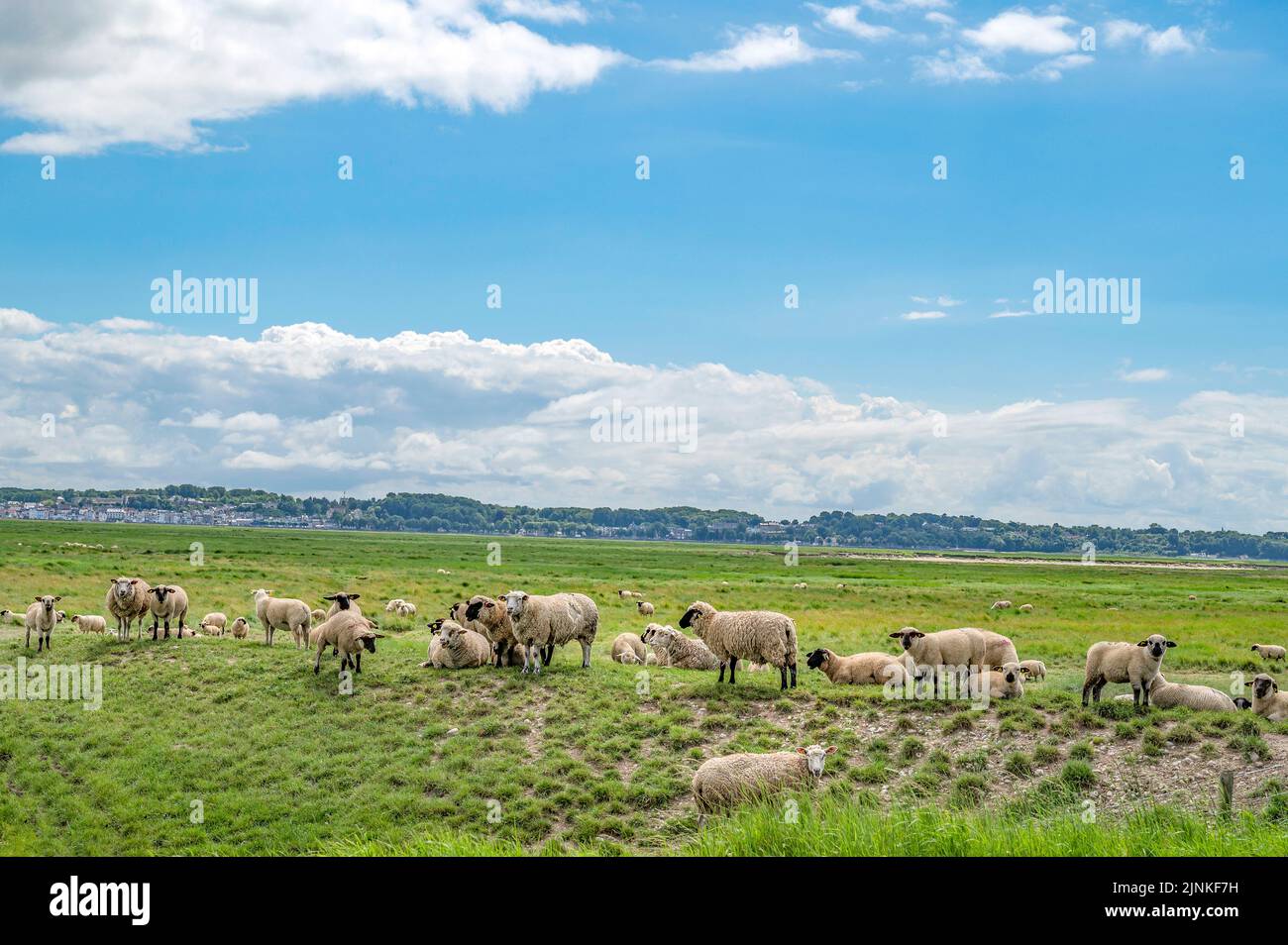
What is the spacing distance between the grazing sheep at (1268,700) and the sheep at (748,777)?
11.9 meters

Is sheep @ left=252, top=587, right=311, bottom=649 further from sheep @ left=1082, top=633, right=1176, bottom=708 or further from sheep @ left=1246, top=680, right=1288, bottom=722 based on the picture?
sheep @ left=1246, top=680, right=1288, bottom=722

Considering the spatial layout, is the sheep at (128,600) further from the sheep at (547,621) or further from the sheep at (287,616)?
the sheep at (547,621)

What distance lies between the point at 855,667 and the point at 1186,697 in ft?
25.4

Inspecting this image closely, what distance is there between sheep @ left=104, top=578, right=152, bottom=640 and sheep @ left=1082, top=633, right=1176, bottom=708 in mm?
27433

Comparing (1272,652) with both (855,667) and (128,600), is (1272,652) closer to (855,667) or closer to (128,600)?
(855,667)

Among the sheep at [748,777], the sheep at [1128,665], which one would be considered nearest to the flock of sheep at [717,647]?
the sheep at [1128,665]

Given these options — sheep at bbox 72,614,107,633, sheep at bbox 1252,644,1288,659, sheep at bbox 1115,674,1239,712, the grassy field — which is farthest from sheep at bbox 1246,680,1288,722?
sheep at bbox 72,614,107,633


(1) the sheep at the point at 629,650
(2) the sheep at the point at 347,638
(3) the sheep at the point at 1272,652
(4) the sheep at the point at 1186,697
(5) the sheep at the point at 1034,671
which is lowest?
(3) the sheep at the point at 1272,652

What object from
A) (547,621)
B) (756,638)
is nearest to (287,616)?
(547,621)

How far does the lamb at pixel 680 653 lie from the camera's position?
85.5ft

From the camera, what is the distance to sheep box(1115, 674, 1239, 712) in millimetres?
19406

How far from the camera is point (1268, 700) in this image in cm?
1977
